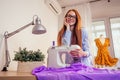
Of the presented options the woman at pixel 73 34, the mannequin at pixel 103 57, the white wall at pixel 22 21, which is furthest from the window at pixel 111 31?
the woman at pixel 73 34

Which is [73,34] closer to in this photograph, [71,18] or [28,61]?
[71,18]

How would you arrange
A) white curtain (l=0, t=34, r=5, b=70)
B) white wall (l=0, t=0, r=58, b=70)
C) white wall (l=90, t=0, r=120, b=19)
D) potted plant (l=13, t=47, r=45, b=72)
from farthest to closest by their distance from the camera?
white wall (l=90, t=0, r=120, b=19) < white wall (l=0, t=0, r=58, b=70) < white curtain (l=0, t=34, r=5, b=70) < potted plant (l=13, t=47, r=45, b=72)

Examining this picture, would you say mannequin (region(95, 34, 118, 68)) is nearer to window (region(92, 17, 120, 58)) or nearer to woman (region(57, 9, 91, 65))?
window (region(92, 17, 120, 58))

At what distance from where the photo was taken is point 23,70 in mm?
830

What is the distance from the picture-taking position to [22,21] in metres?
1.40

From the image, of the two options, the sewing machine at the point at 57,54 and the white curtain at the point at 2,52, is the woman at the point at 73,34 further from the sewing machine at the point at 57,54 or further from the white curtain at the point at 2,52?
the white curtain at the point at 2,52

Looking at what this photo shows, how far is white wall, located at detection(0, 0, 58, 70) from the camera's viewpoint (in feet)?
3.90

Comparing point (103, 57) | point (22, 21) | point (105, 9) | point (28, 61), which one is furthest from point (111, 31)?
point (28, 61)

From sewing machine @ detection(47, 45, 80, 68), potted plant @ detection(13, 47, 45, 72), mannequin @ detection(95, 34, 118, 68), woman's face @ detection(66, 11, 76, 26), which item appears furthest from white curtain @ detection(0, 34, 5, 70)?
mannequin @ detection(95, 34, 118, 68)

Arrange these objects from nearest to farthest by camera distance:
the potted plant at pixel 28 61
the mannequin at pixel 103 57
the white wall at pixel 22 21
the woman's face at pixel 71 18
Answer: the potted plant at pixel 28 61, the white wall at pixel 22 21, the woman's face at pixel 71 18, the mannequin at pixel 103 57

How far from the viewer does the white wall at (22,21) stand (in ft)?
3.90

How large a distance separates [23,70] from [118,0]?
6.49 feet

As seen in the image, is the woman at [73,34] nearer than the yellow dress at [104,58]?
Yes

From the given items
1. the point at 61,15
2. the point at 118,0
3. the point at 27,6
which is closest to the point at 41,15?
the point at 27,6
